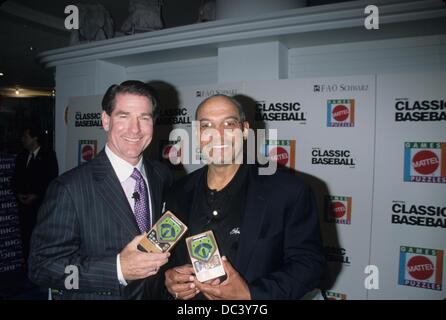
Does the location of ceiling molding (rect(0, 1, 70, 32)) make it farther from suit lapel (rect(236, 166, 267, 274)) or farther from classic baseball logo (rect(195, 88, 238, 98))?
suit lapel (rect(236, 166, 267, 274))

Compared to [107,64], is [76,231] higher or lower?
lower

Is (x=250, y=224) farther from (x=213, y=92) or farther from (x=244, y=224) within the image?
(x=213, y=92)

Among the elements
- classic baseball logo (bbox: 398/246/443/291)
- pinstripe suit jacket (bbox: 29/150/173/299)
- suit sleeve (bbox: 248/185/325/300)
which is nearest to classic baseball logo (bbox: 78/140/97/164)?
pinstripe suit jacket (bbox: 29/150/173/299)

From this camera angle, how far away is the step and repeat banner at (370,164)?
257 cm

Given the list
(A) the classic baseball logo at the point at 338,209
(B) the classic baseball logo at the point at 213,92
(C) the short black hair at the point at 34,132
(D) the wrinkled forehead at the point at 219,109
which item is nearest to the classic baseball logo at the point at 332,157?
(A) the classic baseball logo at the point at 338,209

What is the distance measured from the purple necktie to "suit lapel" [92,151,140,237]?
69 mm

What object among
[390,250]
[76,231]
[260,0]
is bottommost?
[390,250]

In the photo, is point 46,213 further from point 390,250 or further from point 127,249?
point 390,250

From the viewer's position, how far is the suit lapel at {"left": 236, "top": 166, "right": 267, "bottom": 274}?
1.57 m

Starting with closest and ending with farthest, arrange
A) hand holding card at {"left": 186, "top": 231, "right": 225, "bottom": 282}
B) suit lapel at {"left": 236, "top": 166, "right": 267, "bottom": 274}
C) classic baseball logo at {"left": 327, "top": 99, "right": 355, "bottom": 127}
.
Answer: hand holding card at {"left": 186, "top": 231, "right": 225, "bottom": 282} < suit lapel at {"left": 236, "top": 166, "right": 267, "bottom": 274} < classic baseball logo at {"left": 327, "top": 99, "right": 355, "bottom": 127}

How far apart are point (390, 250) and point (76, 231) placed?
256 cm

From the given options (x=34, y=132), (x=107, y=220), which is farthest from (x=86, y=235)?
(x=34, y=132)

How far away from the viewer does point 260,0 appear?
3422 mm
